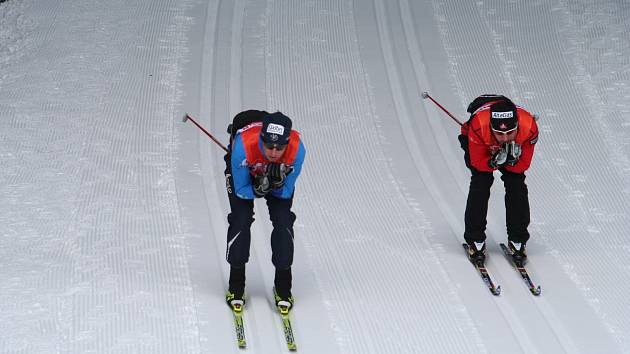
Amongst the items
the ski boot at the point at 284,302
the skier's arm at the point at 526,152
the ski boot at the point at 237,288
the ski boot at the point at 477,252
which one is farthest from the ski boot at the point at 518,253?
the ski boot at the point at 237,288

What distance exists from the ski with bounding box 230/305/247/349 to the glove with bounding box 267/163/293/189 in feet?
A: 2.19

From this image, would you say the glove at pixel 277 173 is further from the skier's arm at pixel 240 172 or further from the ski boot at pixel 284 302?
the ski boot at pixel 284 302

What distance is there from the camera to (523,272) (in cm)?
587

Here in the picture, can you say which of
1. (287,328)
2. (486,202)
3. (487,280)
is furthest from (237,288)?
(486,202)

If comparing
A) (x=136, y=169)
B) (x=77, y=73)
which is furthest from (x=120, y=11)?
(x=136, y=169)

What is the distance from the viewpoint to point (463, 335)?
530cm

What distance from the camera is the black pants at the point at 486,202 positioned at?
5.88 meters

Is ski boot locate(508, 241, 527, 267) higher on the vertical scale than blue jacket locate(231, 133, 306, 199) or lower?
lower

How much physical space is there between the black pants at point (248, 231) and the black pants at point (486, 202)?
1.13 meters

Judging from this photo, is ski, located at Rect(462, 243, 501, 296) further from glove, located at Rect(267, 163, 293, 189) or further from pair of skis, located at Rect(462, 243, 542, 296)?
glove, located at Rect(267, 163, 293, 189)

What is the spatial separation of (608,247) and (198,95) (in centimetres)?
319

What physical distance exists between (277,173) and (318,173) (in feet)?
6.24

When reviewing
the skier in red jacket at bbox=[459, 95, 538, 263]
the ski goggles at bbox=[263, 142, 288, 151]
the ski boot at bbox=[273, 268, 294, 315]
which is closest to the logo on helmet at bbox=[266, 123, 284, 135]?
the ski goggles at bbox=[263, 142, 288, 151]

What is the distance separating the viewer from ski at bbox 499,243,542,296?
5.68 m
